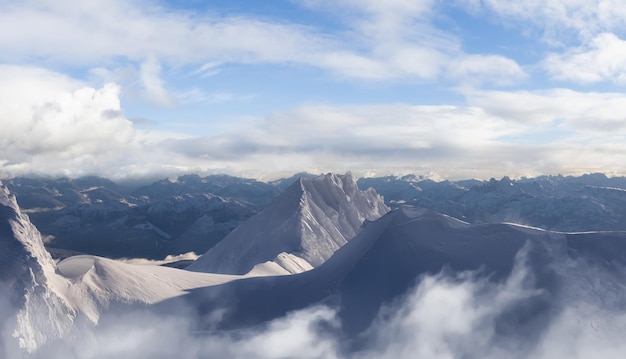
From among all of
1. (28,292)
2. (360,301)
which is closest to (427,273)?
(360,301)

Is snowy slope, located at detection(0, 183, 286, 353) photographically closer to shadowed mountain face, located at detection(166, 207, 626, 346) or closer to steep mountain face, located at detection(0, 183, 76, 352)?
steep mountain face, located at detection(0, 183, 76, 352)

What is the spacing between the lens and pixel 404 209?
469 ft

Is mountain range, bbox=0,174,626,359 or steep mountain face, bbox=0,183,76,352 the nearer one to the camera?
steep mountain face, bbox=0,183,76,352

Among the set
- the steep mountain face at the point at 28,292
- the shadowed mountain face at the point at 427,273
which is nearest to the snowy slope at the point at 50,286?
the steep mountain face at the point at 28,292

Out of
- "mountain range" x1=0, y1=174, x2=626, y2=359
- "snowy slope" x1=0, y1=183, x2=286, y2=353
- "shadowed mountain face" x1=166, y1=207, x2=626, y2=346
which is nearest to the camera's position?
"snowy slope" x1=0, y1=183, x2=286, y2=353

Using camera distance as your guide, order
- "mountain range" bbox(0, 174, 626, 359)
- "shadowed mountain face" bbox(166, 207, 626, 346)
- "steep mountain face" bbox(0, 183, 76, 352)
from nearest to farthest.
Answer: "steep mountain face" bbox(0, 183, 76, 352) → "mountain range" bbox(0, 174, 626, 359) → "shadowed mountain face" bbox(166, 207, 626, 346)

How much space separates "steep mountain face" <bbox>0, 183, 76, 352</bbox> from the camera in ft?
303

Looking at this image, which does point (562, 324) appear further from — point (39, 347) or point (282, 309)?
point (39, 347)

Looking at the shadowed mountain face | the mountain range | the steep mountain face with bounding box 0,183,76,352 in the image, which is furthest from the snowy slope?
the shadowed mountain face

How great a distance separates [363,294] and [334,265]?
15422 mm

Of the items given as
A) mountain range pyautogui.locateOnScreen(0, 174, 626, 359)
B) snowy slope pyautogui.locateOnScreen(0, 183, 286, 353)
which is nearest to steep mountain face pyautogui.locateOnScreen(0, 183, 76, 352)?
snowy slope pyautogui.locateOnScreen(0, 183, 286, 353)

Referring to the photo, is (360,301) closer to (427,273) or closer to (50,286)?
(427,273)

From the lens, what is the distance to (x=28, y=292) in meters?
95.2

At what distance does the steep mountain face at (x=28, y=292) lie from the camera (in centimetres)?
9231
